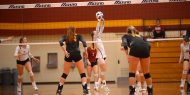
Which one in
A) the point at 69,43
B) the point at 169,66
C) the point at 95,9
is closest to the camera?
the point at 69,43

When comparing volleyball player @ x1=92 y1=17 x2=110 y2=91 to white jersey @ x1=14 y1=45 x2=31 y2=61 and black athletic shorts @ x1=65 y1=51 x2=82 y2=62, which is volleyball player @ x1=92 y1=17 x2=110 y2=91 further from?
white jersey @ x1=14 y1=45 x2=31 y2=61

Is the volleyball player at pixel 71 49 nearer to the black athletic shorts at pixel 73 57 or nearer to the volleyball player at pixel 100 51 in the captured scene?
the black athletic shorts at pixel 73 57

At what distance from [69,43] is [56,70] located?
11.0 metres

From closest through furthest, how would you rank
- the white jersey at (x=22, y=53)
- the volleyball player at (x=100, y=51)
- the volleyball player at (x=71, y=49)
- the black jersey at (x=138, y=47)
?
the black jersey at (x=138, y=47) → the volleyball player at (x=71, y=49) → the volleyball player at (x=100, y=51) → the white jersey at (x=22, y=53)

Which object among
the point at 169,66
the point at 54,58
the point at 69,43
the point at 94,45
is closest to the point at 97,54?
the point at 94,45

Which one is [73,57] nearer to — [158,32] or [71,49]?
[71,49]

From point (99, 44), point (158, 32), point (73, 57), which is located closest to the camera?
point (73, 57)

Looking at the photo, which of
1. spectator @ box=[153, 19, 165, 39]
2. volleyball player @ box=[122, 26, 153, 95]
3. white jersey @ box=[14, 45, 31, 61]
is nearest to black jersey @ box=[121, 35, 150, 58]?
volleyball player @ box=[122, 26, 153, 95]

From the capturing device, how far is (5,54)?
2145 centimetres

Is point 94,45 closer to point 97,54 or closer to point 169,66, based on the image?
point 97,54

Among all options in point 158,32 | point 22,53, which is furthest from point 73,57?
point 158,32

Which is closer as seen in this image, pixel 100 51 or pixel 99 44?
pixel 100 51

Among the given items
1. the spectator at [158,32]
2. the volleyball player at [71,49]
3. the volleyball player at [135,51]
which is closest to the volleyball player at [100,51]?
the volleyball player at [71,49]

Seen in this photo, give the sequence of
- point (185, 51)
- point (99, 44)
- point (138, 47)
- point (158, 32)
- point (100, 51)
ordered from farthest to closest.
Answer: point (158, 32) → point (185, 51) → point (99, 44) → point (100, 51) → point (138, 47)
